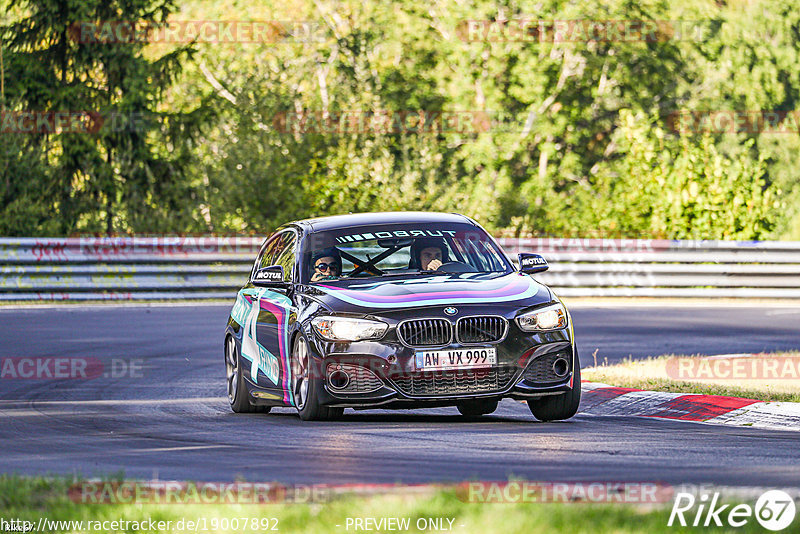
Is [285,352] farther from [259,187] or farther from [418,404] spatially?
[259,187]

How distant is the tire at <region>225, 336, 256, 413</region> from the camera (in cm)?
1248

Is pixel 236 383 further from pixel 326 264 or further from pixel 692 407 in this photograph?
pixel 692 407

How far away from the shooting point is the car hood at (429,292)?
34.7 ft

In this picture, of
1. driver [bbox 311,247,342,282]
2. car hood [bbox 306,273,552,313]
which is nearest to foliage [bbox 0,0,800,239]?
driver [bbox 311,247,342,282]

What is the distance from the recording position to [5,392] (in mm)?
13719

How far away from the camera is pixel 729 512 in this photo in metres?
6.11

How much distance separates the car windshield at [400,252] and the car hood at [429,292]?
35 centimetres

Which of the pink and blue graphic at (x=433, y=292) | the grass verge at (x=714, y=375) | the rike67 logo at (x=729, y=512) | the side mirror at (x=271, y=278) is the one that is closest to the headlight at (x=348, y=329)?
the pink and blue graphic at (x=433, y=292)

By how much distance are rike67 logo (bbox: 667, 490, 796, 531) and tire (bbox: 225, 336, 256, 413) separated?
21.1ft

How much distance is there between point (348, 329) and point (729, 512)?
477 cm

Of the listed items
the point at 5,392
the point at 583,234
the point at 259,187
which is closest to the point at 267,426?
the point at 5,392

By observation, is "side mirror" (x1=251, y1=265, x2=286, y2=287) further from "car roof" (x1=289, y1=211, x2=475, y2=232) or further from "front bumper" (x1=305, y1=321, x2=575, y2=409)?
"front bumper" (x1=305, y1=321, x2=575, y2=409)

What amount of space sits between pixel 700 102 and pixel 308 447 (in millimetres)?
48732

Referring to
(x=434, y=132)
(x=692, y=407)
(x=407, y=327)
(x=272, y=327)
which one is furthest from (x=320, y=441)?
(x=434, y=132)
